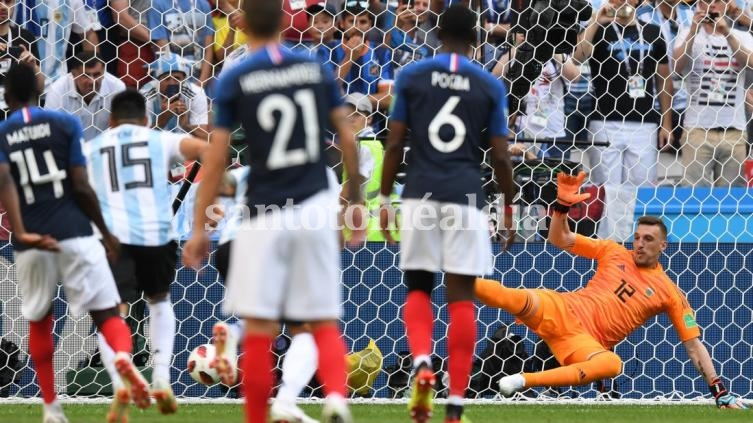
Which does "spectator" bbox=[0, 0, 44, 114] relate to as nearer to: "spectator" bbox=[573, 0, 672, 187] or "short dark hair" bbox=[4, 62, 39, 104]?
"short dark hair" bbox=[4, 62, 39, 104]

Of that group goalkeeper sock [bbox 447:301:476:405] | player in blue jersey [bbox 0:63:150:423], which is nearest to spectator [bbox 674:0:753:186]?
goalkeeper sock [bbox 447:301:476:405]

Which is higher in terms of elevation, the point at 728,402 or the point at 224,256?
the point at 224,256

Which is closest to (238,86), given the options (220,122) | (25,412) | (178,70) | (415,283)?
(220,122)

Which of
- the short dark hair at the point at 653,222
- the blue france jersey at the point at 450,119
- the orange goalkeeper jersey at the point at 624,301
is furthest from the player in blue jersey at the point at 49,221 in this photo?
the short dark hair at the point at 653,222

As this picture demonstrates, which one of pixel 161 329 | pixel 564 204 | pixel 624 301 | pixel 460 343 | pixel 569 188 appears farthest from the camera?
pixel 624 301

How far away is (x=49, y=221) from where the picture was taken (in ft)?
22.8

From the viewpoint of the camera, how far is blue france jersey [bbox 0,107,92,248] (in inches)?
271

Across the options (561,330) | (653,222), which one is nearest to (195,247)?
(561,330)

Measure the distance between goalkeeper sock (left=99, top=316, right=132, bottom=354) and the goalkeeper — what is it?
2.65 meters

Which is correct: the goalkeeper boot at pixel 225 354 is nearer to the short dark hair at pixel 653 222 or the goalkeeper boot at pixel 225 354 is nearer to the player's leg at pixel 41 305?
the player's leg at pixel 41 305

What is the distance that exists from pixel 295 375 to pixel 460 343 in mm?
800

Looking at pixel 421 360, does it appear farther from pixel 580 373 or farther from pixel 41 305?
pixel 580 373

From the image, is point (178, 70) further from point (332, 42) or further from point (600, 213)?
point (600, 213)

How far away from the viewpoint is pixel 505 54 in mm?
10516
